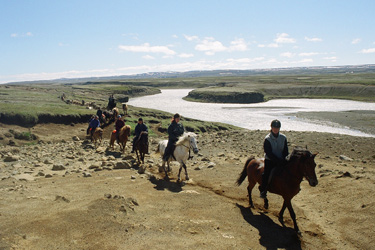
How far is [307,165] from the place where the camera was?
25.6 feet

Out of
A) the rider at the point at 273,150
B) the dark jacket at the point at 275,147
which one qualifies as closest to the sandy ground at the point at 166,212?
the rider at the point at 273,150

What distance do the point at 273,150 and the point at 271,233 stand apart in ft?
7.61

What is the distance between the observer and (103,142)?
80.2 feet

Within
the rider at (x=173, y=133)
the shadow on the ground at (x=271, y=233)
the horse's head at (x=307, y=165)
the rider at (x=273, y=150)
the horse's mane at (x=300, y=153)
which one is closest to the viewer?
the shadow on the ground at (x=271, y=233)

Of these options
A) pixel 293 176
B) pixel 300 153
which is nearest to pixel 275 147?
pixel 300 153

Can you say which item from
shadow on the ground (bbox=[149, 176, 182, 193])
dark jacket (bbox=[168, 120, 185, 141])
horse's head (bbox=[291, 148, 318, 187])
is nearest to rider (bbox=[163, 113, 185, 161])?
dark jacket (bbox=[168, 120, 185, 141])

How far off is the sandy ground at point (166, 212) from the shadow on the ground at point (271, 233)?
3cm

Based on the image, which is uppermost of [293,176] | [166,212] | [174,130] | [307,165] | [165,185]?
[174,130]

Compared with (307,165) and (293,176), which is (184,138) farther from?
(307,165)

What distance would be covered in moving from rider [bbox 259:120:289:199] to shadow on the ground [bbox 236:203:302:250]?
2.46 ft

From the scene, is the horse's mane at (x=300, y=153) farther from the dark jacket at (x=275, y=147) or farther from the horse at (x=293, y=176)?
the dark jacket at (x=275, y=147)

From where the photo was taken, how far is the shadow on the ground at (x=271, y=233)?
7434mm

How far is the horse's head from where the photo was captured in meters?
7.72

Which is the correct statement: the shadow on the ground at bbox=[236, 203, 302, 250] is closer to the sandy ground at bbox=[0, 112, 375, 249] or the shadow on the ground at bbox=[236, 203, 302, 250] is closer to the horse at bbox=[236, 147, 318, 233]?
the sandy ground at bbox=[0, 112, 375, 249]
